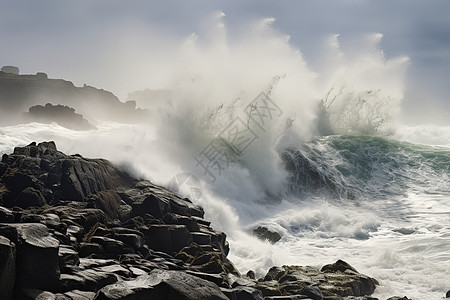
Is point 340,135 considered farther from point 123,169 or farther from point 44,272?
point 44,272

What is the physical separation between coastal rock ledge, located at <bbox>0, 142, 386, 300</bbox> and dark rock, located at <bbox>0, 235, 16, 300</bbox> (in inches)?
0.6

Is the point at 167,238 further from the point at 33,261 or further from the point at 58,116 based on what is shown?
the point at 58,116

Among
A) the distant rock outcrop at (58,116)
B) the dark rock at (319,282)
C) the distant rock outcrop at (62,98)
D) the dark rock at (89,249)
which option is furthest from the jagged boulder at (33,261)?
the distant rock outcrop at (62,98)

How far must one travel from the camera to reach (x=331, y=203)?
29750mm

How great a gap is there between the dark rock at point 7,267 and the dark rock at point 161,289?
4.40 feet

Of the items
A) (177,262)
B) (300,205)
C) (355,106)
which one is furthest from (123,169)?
(355,106)

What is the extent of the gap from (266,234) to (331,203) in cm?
→ 894

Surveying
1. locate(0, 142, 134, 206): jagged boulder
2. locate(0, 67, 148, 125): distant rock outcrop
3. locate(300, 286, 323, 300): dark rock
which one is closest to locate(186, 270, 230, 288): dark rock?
locate(300, 286, 323, 300): dark rock

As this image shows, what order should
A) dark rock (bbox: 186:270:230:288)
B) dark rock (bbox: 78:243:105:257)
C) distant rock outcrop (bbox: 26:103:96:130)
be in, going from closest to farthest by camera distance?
dark rock (bbox: 186:270:230:288) → dark rock (bbox: 78:243:105:257) → distant rock outcrop (bbox: 26:103:96:130)

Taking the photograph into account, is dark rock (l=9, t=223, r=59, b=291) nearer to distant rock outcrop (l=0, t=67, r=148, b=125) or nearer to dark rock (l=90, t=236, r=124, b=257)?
dark rock (l=90, t=236, r=124, b=257)

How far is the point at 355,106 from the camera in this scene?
160 feet

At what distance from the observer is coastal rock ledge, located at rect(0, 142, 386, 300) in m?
A: 7.50

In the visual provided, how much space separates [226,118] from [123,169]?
1439 centimetres

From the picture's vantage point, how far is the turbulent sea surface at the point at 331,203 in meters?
18.2
